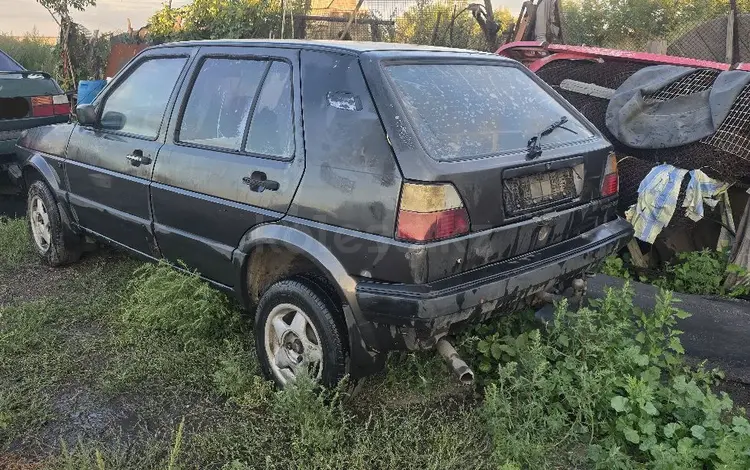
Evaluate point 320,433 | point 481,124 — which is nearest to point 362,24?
point 481,124

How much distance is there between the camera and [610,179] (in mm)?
3484

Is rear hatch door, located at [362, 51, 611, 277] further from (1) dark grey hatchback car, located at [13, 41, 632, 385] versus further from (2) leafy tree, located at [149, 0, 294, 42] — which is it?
(2) leafy tree, located at [149, 0, 294, 42]

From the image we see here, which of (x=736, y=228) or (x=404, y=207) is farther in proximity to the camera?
(x=736, y=228)

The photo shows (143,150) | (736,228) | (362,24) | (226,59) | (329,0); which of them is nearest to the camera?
(226,59)

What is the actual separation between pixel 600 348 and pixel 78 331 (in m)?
3.12

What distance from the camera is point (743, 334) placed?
3.83 meters

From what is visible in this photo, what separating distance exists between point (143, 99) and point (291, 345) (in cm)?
201

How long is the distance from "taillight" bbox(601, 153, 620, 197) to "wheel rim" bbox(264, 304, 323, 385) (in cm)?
177

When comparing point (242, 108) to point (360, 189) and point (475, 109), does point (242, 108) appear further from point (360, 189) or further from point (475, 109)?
point (475, 109)

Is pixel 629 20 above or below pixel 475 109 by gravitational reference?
above

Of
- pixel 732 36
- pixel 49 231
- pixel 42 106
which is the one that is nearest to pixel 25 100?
pixel 42 106

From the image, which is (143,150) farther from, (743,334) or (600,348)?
(743,334)

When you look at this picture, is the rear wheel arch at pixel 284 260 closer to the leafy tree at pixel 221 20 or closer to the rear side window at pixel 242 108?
the rear side window at pixel 242 108

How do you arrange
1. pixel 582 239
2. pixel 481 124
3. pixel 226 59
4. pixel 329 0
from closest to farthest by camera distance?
pixel 481 124 → pixel 582 239 → pixel 226 59 → pixel 329 0
